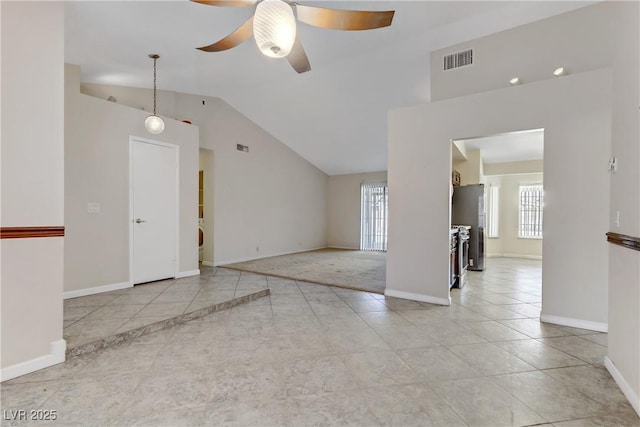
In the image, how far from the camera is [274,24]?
1863 millimetres

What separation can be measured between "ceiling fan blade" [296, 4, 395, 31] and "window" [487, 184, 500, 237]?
23.5 feet

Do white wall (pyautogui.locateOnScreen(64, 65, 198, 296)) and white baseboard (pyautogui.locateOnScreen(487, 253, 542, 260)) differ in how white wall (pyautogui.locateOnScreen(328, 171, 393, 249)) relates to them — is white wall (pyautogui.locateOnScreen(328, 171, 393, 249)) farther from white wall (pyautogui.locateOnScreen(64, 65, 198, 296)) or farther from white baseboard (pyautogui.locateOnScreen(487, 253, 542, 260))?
white wall (pyautogui.locateOnScreen(64, 65, 198, 296))

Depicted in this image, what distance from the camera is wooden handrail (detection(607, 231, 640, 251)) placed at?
1.76m

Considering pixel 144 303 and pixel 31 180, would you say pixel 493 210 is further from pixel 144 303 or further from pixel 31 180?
pixel 31 180

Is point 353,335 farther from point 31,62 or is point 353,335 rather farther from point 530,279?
point 530,279

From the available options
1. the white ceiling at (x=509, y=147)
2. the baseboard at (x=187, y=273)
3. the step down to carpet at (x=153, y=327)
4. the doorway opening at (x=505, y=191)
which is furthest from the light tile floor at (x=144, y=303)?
the white ceiling at (x=509, y=147)

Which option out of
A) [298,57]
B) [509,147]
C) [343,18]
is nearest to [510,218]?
[509,147]

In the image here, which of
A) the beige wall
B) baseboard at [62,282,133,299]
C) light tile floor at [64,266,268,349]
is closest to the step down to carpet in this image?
light tile floor at [64,266,268,349]

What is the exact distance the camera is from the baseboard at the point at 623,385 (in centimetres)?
172

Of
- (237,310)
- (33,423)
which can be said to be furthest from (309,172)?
(33,423)

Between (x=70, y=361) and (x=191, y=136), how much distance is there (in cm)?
361

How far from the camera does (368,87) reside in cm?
511

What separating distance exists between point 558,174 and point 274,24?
3053 mm

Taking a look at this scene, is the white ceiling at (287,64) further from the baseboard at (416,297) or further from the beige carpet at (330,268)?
the baseboard at (416,297)
